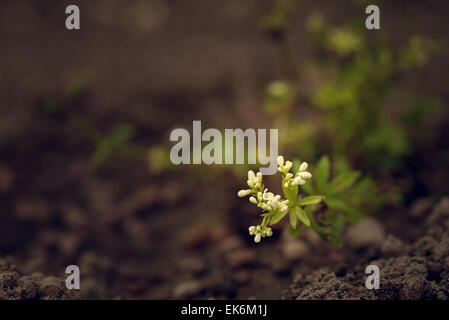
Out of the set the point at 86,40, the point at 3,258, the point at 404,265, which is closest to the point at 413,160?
the point at 404,265

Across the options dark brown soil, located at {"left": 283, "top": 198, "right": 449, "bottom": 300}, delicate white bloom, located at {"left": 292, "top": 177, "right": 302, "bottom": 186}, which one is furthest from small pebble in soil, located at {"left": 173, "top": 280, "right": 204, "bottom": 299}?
delicate white bloom, located at {"left": 292, "top": 177, "right": 302, "bottom": 186}

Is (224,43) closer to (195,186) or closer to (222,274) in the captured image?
(195,186)

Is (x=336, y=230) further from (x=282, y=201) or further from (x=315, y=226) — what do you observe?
(x=282, y=201)

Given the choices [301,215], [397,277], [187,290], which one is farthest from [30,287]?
[397,277]

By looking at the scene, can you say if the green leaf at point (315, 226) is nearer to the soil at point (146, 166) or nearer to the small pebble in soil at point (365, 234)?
the soil at point (146, 166)

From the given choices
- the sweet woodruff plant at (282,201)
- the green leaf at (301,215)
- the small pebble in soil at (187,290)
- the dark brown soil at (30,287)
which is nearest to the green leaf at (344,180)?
the sweet woodruff plant at (282,201)

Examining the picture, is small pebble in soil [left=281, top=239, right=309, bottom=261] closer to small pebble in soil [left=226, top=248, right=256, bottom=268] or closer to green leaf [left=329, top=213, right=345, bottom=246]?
small pebble in soil [left=226, top=248, right=256, bottom=268]
